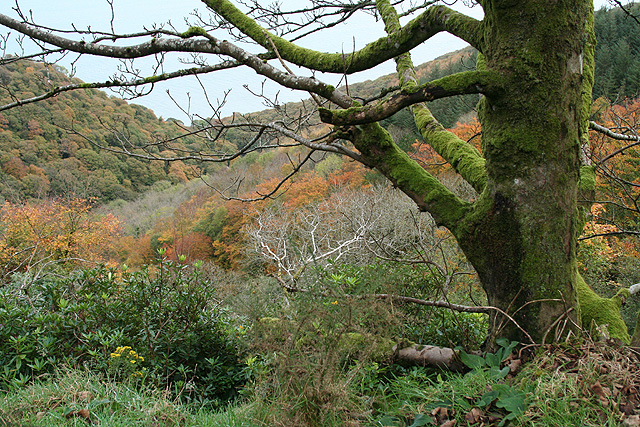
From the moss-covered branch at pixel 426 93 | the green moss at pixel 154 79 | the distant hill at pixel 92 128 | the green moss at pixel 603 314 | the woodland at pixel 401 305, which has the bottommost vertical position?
the green moss at pixel 603 314

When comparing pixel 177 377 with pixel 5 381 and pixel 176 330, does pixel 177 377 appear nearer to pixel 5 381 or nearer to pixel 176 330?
pixel 176 330

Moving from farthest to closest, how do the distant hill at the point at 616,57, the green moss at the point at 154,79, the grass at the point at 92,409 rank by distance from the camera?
the distant hill at the point at 616,57 → the green moss at the point at 154,79 → the grass at the point at 92,409


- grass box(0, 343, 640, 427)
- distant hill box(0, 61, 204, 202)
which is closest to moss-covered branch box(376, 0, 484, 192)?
grass box(0, 343, 640, 427)

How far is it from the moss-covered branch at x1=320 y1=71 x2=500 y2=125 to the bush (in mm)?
2557

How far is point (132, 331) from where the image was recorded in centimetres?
378

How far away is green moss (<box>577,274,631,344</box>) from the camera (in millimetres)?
2336

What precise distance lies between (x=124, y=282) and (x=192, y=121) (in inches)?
83.9

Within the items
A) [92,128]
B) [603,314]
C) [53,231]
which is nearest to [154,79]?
[603,314]

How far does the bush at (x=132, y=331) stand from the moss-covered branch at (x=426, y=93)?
8.39 ft

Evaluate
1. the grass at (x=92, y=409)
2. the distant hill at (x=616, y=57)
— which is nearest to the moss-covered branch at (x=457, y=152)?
the grass at (x=92, y=409)

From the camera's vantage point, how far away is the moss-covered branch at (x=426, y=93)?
2.02 m

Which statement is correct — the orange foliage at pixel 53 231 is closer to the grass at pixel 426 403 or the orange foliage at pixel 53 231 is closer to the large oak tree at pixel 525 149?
the grass at pixel 426 403

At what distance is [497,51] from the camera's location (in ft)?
7.18

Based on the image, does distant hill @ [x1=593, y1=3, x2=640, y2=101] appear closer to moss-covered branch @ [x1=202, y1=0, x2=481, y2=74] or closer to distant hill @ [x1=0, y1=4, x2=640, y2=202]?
distant hill @ [x1=0, y1=4, x2=640, y2=202]
